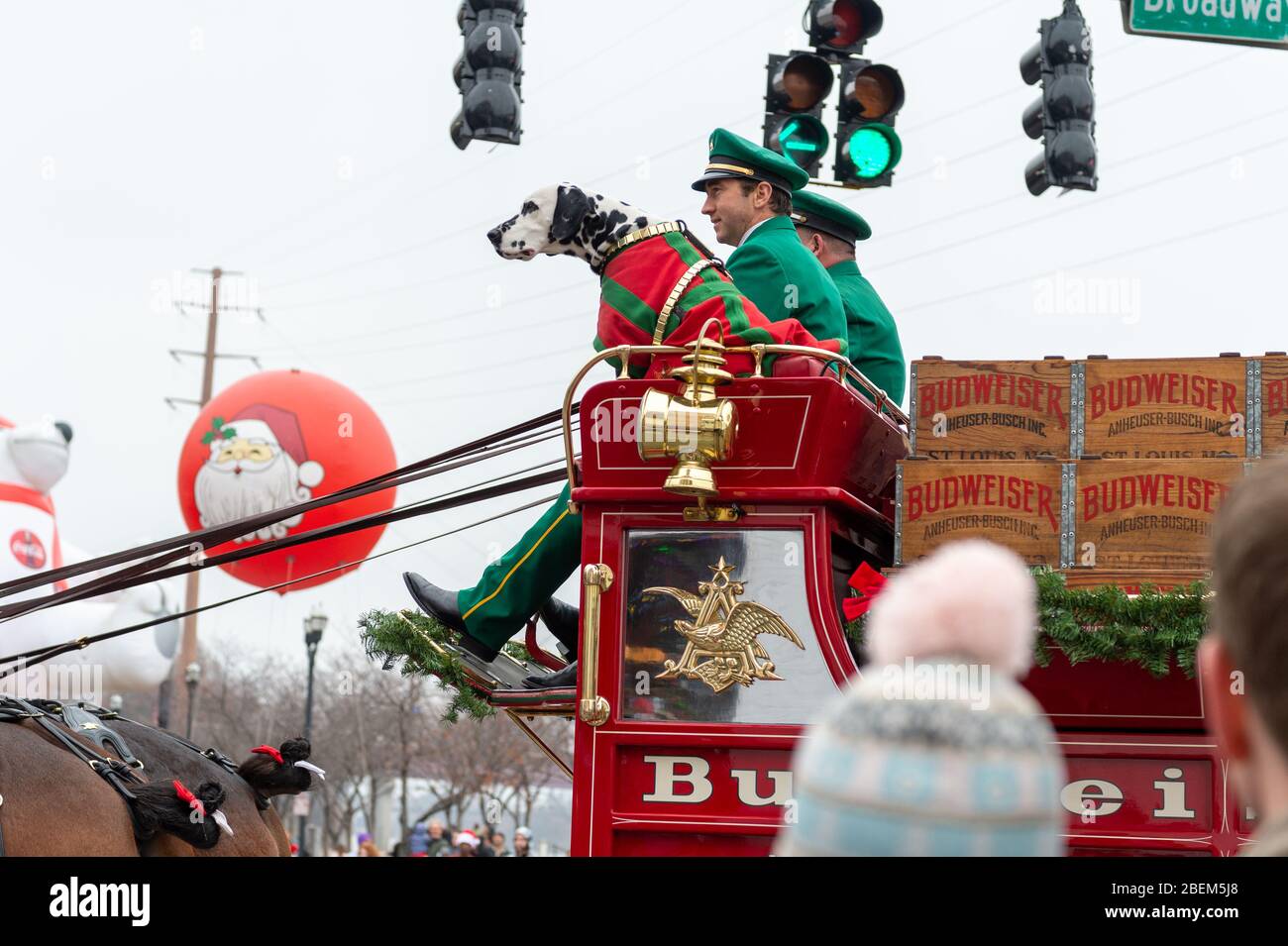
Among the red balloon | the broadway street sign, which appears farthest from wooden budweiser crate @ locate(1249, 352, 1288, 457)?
the red balloon

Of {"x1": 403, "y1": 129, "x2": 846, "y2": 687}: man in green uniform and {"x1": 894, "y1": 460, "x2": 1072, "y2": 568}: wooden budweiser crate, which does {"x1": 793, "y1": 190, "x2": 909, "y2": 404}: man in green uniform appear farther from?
{"x1": 894, "y1": 460, "x2": 1072, "y2": 568}: wooden budweiser crate

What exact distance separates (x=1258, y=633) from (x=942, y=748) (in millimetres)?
253

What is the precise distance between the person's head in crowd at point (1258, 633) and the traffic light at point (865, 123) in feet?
26.8

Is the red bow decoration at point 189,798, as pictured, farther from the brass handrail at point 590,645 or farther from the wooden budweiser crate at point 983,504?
the wooden budweiser crate at point 983,504

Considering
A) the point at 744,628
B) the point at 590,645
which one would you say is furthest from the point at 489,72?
the point at 744,628

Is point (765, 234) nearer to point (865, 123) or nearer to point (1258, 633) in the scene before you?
point (865, 123)

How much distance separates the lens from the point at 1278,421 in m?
4.89

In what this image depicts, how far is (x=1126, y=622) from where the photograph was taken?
4.61m

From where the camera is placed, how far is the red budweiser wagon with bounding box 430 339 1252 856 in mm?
4703

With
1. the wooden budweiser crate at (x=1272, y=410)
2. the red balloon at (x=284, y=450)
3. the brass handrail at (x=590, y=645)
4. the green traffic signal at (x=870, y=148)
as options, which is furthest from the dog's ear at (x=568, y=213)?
the red balloon at (x=284, y=450)

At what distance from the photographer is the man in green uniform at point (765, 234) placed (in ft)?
18.9

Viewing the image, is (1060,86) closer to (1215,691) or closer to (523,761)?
(1215,691)
